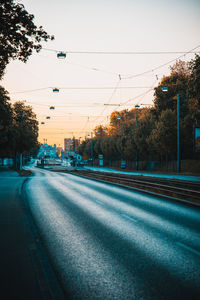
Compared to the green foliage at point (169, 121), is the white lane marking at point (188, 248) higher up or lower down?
lower down

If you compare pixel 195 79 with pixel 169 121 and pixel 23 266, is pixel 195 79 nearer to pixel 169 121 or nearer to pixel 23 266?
pixel 169 121

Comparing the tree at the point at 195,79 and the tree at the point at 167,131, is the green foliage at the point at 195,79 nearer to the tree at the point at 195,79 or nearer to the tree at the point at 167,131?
the tree at the point at 195,79

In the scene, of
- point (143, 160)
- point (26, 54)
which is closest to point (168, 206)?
point (26, 54)

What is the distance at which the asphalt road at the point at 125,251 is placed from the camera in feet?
13.7

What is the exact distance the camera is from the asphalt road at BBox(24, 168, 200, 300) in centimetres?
416

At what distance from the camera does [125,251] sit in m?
5.88

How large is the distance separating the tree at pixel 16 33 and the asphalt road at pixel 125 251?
6.85 metres

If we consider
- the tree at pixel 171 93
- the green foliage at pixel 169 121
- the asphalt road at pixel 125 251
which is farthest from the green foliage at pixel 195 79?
the asphalt road at pixel 125 251

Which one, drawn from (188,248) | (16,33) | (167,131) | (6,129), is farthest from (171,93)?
(188,248)

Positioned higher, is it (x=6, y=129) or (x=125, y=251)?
(x=6, y=129)

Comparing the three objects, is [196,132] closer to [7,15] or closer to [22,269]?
[7,15]

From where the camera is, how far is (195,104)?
2866cm

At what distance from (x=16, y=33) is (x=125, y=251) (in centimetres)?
940

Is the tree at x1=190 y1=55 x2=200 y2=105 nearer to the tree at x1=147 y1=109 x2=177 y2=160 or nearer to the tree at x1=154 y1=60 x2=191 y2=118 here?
the tree at x1=147 y1=109 x2=177 y2=160
